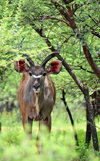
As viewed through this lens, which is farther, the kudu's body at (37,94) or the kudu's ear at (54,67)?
the kudu's ear at (54,67)

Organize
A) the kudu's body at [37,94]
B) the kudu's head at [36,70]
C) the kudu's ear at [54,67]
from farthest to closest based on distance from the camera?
the kudu's ear at [54,67]
the kudu's body at [37,94]
the kudu's head at [36,70]

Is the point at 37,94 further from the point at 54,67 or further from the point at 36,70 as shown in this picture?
the point at 54,67

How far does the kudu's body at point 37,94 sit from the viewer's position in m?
6.83

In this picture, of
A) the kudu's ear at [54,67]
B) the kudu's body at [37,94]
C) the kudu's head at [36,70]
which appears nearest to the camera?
the kudu's head at [36,70]

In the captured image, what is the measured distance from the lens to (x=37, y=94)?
6812 millimetres

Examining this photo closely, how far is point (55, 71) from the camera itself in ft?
24.0

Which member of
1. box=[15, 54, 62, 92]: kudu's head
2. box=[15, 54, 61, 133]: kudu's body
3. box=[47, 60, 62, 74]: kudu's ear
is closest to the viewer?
box=[15, 54, 62, 92]: kudu's head

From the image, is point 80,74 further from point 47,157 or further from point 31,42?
point 47,157

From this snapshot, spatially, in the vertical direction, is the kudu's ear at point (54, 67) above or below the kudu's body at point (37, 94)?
above

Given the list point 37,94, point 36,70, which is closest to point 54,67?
point 36,70

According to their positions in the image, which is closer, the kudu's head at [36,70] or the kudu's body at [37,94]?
the kudu's head at [36,70]

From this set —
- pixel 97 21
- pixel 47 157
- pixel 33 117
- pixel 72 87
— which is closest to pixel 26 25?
pixel 97 21

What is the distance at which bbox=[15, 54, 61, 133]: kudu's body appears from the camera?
6828 mm

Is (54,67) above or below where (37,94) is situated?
above
